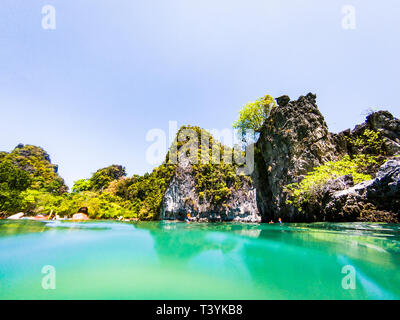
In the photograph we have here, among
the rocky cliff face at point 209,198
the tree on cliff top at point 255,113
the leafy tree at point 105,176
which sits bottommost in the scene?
the rocky cliff face at point 209,198

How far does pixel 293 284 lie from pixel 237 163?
847 inches

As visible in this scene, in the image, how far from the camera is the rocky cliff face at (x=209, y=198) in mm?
21062

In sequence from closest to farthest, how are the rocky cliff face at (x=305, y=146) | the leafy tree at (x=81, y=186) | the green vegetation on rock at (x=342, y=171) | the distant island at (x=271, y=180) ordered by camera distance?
1. the distant island at (x=271, y=180)
2. the rocky cliff face at (x=305, y=146)
3. the green vegetation on rock at (x=342, y=171)
4. the leafy tree at (x=81, y=186)

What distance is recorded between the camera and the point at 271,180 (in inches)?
683

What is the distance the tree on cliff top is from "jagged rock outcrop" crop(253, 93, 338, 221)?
96.2 inches

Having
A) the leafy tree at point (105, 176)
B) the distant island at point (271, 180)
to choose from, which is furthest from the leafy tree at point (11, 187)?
the leafy tree at point (105, 176)

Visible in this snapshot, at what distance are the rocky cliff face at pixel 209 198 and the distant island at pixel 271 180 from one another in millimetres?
117

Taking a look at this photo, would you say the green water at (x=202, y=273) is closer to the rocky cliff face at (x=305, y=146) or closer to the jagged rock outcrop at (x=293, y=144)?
the rocky cliff face at (x=305, y=146)

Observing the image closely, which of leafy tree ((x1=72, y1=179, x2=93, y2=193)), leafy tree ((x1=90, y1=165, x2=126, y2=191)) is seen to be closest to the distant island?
leafy tree ((x1=72, y1=179, x2=93, y2=193))

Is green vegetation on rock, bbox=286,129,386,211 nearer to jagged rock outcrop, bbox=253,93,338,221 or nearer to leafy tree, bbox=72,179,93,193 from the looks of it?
jagged rock outcrop, bbox=253,93,338,221

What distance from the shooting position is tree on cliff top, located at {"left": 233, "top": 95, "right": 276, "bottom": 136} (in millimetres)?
20078
